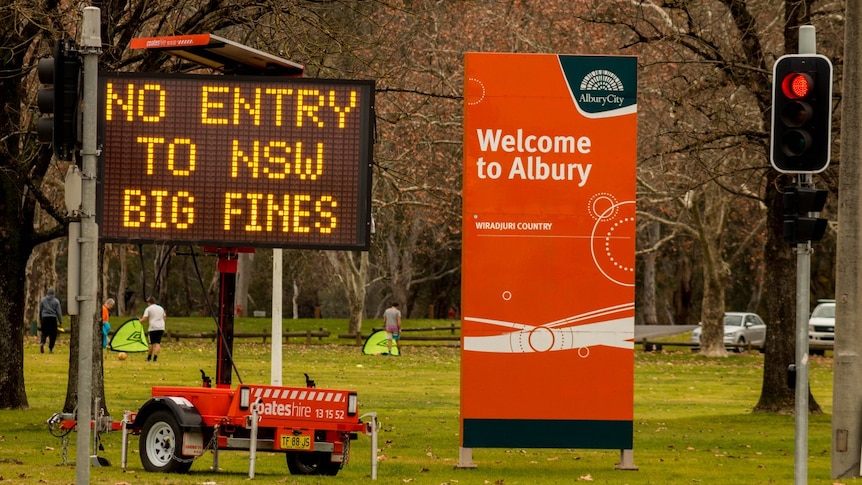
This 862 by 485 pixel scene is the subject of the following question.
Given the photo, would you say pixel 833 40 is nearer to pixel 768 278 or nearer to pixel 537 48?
pixel 768 278

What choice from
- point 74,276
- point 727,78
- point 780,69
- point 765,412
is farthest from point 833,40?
point 74,276

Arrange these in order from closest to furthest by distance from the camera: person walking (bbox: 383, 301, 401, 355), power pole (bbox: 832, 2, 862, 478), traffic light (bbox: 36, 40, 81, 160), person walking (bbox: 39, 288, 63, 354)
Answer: traffic light (bbox: 36, 40, 81, 160) → power pole (bbox: 832, 2, 862, 478) → person walking (bbox: 39, 288, 63, 354) → person walking (bbox: 383, 301, 401, 355)

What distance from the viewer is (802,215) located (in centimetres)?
1284

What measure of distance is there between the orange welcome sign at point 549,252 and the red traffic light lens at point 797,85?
3.63m

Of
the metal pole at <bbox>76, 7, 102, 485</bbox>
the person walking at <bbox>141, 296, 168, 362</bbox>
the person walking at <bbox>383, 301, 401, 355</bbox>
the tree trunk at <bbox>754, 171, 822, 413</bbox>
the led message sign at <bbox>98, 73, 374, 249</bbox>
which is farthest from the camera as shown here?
the person walking at <bbox>383, 301, 401, 355</bbox>

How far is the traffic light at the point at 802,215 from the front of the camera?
41.4 feet

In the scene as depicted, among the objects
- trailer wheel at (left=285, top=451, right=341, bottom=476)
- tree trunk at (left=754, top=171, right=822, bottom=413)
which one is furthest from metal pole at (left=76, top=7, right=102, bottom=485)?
tree trunk at (left=754, top=171, right=822, bottom=413)

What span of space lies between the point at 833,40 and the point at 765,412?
25.7 ft

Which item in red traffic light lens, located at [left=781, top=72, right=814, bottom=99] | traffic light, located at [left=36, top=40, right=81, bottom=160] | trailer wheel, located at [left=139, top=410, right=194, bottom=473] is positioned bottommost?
trailer wheel, located at [left=139, top=410, right=194, bottom=473]

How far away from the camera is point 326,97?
13961 millimetres

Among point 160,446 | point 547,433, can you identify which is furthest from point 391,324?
point 160,446

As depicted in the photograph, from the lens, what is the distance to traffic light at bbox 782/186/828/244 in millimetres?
12628

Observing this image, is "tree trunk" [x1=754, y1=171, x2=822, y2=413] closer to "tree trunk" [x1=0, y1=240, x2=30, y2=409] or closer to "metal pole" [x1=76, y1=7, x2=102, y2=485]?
"tree trunk" [x1=0, y1=240, x2=30, y2=409]

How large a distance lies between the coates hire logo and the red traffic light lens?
3624mm
